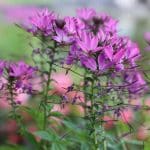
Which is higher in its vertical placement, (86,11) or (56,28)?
(86,11)

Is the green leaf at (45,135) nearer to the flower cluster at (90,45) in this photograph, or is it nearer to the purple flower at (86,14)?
the flower cluster at (90,45)

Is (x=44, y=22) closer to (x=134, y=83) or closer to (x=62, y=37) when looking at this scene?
(x=62, y=37)

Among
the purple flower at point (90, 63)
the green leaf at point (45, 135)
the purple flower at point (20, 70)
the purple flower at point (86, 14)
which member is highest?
the purple flower at point (86, 14)

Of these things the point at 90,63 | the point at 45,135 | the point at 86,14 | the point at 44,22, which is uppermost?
the point at 86,14

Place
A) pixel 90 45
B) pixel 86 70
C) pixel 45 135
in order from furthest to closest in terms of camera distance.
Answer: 1. pixel 45 135
2. pixel 86 70
3. pixel 90 45

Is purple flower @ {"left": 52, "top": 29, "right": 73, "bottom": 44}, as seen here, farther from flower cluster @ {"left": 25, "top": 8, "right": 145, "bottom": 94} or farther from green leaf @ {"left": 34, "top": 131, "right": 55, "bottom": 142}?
green leaf @ {"left": 34, "top": 131, "right": 55, "bottom": 142}

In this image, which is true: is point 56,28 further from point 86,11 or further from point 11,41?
point 11,41

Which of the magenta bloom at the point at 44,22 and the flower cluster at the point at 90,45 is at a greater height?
the magenta bloom at the point at 44,22

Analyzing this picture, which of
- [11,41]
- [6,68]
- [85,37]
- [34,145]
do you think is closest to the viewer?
[85,37]

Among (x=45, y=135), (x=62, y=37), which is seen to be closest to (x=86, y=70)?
(x=62, y=37)

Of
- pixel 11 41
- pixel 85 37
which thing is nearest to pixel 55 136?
pixel 85 37

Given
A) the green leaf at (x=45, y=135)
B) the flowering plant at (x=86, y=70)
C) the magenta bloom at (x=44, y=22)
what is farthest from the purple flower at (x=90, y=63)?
the green leaf at (x=45, y=135)
